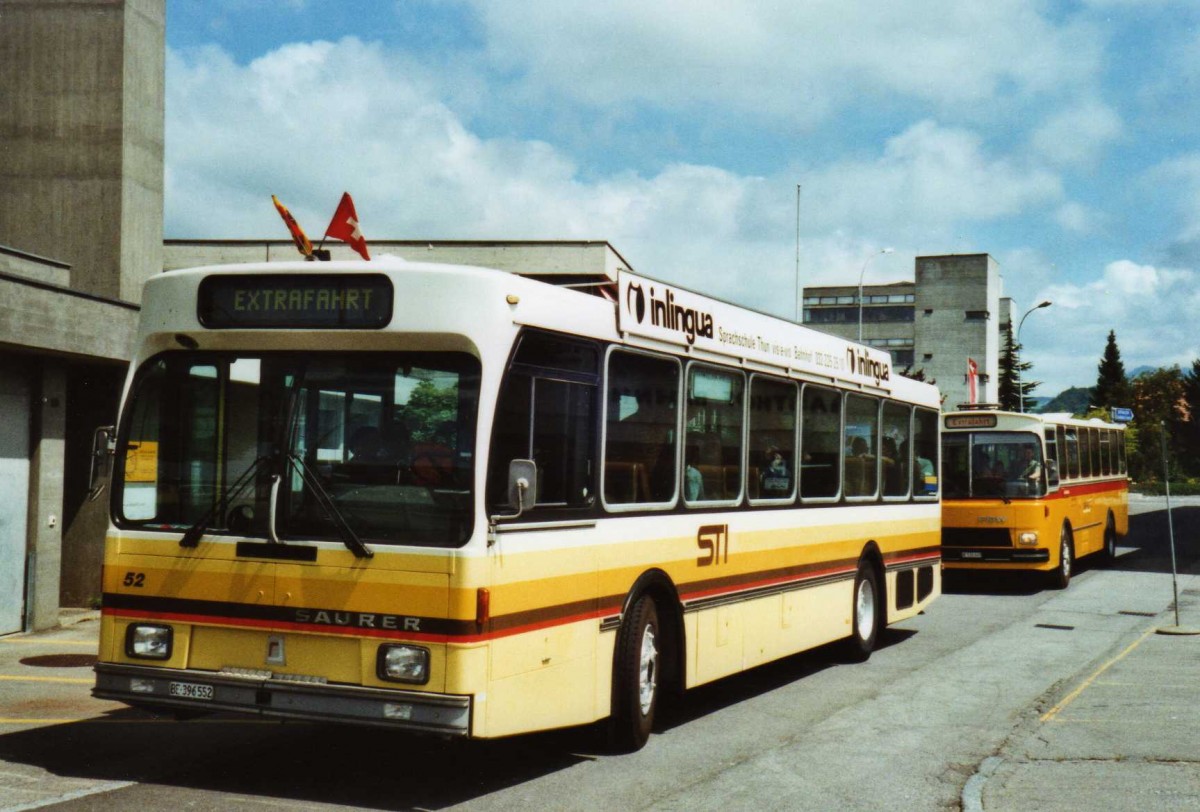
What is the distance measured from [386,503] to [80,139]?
12803 millimetres

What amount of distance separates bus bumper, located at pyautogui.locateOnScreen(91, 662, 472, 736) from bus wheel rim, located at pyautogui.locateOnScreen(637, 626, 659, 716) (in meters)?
2.06

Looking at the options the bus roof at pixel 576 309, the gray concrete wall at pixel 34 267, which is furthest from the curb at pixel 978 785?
the gray concrete wall at pixel 34 267

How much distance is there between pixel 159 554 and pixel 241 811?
154cm

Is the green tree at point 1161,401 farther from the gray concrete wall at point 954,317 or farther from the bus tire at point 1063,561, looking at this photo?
the bus tire at point 1063,561

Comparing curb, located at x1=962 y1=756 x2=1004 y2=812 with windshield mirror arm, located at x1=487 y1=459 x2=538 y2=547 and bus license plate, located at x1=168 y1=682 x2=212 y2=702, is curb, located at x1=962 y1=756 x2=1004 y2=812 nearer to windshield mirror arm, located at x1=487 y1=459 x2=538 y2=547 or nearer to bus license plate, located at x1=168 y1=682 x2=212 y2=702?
windshield mirror arm, located at x1=487 y1=459 x2=538 y2=547

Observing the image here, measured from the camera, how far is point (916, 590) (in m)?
15.3

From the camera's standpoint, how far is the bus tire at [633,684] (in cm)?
842

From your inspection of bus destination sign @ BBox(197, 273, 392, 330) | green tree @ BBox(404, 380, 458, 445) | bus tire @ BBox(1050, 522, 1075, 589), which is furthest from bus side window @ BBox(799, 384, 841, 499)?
bus tire @ BBox(1050, 522, 1075, 589)

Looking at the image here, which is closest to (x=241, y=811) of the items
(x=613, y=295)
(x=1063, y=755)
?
(x=613, y=295)

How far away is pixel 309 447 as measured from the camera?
23.9 ft

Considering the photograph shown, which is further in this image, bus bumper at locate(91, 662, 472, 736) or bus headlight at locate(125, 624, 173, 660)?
bus headlight at locate(125, 624, 173, 660)

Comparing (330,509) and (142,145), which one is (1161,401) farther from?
(330,509)

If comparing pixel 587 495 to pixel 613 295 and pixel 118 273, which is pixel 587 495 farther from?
pixel 118 273

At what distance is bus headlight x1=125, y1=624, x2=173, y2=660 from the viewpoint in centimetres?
742
